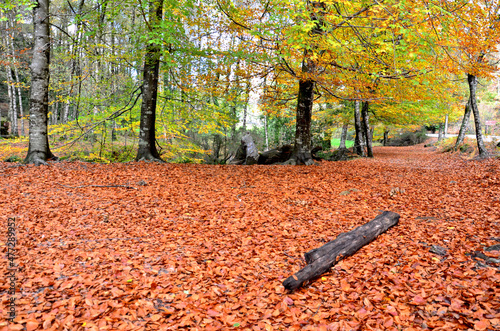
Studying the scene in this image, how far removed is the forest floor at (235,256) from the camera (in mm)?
2434

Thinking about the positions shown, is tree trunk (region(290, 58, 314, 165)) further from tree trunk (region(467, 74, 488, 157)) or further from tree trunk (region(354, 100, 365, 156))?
tree trunk (region(467, 74, 488, 157))

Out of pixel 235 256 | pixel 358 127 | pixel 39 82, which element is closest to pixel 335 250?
pixel 235 256

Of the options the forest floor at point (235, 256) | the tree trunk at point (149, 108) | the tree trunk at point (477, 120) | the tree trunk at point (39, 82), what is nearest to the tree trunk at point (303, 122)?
the forest floor at point (235, 256)

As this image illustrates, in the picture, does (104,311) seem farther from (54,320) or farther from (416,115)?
(416,115)

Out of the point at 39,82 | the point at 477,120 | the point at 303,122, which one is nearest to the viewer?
the point at 39,82

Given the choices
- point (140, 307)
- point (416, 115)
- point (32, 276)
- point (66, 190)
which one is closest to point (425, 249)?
point (140, 307)

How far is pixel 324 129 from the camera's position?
18094 millimetres

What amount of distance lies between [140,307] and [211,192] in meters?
3.59

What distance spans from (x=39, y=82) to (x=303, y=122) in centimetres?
809

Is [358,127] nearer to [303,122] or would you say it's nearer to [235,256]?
[303,122]

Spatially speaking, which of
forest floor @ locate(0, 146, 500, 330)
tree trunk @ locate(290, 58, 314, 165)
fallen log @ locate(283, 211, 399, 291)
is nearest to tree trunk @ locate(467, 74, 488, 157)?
forest floor @ locate(0, 146, 500, 330)

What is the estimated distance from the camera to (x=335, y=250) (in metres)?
Result: 3.38

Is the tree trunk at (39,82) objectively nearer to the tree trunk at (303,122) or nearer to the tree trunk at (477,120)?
the tree trunk at (303,122)

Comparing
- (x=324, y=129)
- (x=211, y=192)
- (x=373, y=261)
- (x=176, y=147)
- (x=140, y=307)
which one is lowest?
(x=140, y=307)
